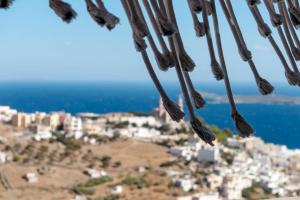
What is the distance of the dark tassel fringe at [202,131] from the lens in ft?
1.33

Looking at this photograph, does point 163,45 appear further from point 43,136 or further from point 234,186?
point 43,136

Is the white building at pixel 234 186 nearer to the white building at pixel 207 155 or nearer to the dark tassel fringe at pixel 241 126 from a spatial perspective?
the white building at pixel 207 155

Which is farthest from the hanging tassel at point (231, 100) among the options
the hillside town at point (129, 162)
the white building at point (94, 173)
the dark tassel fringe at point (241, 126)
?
the white building at point (94, 173)

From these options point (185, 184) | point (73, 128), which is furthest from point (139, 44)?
point (73, 128)

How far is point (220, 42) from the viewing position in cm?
49

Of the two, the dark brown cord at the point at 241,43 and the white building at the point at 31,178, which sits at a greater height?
the dark brown cord at the point at 241,43

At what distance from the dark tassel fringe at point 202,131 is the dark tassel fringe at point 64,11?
0.38 ft

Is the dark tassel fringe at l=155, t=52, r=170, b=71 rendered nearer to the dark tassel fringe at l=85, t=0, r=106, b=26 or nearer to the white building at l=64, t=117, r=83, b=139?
the dark tassel fringe at l=85, t=0, r=106, b=26

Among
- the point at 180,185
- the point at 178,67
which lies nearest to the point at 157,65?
the point at 178,67

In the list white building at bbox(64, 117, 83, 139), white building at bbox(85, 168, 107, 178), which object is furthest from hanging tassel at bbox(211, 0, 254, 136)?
white building at bbox(64, 117, 83, 139)

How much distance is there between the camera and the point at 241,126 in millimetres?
447

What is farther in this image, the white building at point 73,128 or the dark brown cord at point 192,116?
the white building at point 73,128

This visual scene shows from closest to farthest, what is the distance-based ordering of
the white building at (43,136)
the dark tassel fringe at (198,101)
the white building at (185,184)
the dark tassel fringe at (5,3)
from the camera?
the dark tassel fringe at (5,3)
the dark tassel fringe at (198,101)
the white building at (185,184)
the white building at (43,136)

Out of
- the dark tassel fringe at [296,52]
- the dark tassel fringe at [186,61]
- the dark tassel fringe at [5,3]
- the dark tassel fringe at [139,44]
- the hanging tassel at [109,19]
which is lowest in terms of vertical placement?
the dark tassel fringe at [186,61]
